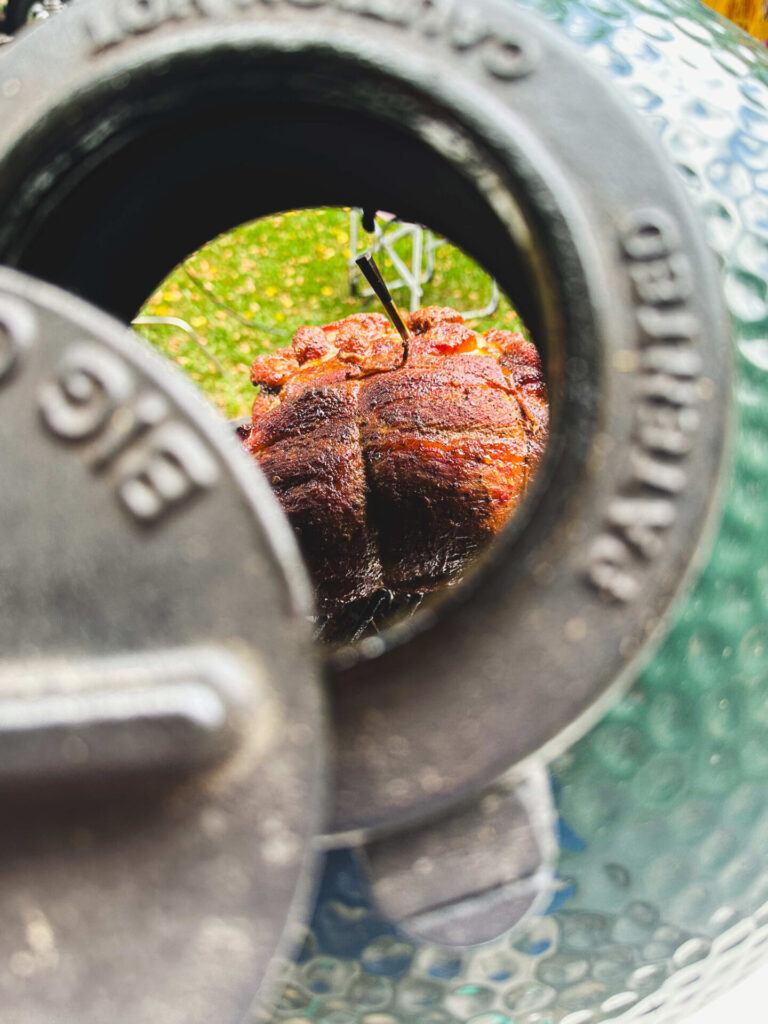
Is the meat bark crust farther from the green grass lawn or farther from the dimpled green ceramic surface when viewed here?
the green grass lawn

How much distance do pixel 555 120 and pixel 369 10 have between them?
21cm

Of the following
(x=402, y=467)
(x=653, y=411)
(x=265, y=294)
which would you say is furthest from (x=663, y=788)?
(x=265, y=294)

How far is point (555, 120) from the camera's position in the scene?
0.80 meters

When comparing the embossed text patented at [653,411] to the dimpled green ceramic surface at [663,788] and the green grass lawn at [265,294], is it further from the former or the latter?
the green grass lawn at [265,294]

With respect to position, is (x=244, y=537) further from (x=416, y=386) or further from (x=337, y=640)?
(x=416, y=386)

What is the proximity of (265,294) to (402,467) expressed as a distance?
4083 mm

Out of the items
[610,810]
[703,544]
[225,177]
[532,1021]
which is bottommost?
[532,1021]

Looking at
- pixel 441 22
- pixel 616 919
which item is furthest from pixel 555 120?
pixel 616 919

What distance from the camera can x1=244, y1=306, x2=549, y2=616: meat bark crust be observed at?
5.68 feet

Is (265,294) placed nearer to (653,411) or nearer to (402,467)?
(402,467)

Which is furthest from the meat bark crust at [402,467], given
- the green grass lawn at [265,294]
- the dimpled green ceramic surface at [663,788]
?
the green grass lawn at [265,294]

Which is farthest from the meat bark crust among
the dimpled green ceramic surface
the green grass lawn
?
the green grass lawn

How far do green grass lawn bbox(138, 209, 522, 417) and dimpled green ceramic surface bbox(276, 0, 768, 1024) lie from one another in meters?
3.92

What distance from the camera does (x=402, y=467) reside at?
176 cm
